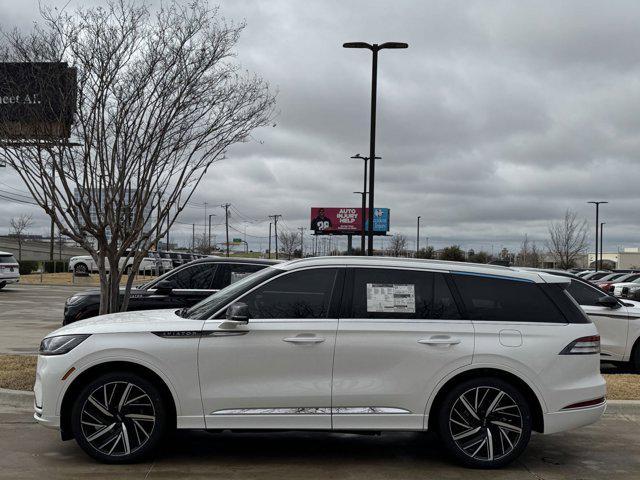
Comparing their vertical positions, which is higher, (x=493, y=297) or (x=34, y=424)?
(x=493, y=297)

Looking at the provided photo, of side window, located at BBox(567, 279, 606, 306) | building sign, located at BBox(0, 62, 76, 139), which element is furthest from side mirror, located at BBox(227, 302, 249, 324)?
side window, located at BBox(567, 279, 606, 306)

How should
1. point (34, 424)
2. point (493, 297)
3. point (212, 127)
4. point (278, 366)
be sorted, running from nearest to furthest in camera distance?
point (278, 366) < point (493, 297) < point (34, 424) < point (212, 127)

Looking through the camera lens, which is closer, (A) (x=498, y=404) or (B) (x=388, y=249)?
(A) (x=498, y=404)

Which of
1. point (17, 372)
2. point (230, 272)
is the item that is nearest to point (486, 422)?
point (17, 372)

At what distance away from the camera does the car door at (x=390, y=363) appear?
18.7ft

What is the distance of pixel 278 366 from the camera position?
5.67m

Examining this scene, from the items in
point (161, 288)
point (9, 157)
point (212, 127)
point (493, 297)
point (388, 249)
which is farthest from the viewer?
point (388, 249)

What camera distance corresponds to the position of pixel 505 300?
239 inches

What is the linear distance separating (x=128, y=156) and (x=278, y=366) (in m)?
4.95

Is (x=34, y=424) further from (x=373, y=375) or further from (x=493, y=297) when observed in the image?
(x=493, y=297)

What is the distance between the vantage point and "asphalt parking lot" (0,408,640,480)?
5.60 metres

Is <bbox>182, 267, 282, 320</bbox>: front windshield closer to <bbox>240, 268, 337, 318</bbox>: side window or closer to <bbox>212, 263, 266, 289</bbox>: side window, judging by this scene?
<bbox>240, 268, 337, 318</bbox>: side window

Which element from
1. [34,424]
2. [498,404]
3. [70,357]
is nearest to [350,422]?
[498,404]

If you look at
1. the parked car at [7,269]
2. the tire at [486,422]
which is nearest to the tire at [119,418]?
the tire at [486,422]
